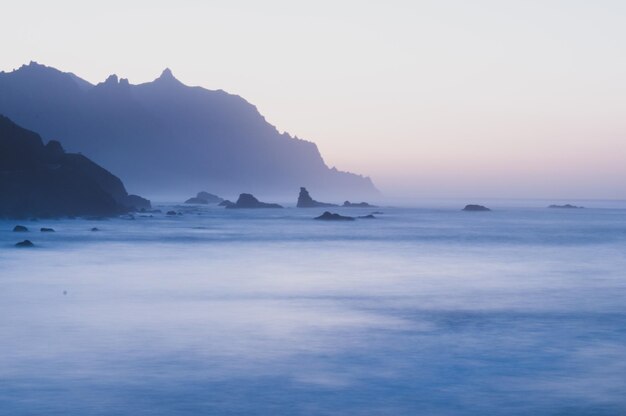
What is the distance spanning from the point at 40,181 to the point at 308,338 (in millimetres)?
78388

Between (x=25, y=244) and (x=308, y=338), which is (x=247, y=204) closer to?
(x=25, y=244)

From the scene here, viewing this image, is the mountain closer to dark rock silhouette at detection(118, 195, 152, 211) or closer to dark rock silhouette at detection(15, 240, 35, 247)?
dark rock silhouette at detection(118, 195, 152, 211)

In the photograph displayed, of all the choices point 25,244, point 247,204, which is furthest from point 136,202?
point 25,244

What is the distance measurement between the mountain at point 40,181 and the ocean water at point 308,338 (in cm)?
4436

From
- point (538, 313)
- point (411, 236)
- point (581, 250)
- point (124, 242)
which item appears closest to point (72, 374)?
point (538, 313)

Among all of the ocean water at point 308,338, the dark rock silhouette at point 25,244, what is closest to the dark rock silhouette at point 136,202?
the dark rock silhouette at point 25,244

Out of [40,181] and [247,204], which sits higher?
[40,181]

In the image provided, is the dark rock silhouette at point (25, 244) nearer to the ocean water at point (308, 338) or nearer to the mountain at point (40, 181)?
the ocean water at point (308, 338)

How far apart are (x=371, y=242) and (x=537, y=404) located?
5733 centimetres

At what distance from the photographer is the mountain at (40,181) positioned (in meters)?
88.4

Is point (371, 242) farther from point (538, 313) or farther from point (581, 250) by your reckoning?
point (538, 313)

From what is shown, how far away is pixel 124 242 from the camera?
211ft

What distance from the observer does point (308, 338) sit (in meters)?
21.1

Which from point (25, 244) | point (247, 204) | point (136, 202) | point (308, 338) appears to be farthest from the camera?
point (247, 204)
